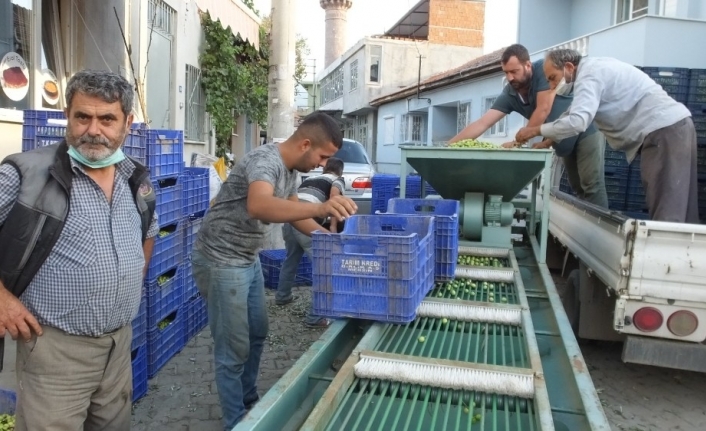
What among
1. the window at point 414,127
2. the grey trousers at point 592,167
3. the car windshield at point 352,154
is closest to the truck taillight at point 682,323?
the grey trousers at point 592,167

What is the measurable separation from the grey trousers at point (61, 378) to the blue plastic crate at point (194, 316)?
2641 millimetres

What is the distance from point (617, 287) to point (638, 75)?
2036mm

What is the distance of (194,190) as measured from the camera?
17.2 feet

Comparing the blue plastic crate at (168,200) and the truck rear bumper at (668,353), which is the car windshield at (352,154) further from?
the truck rear bumper at (668,353)

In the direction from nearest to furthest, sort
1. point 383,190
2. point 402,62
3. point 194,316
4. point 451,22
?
point 194,316 < point 383,190 < point 451,22 < point 402,62

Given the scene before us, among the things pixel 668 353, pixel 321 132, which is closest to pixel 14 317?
pixel 321 132

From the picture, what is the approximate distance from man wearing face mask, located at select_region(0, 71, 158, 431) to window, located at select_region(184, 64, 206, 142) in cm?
837

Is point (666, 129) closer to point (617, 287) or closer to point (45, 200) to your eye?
point (617, 287)

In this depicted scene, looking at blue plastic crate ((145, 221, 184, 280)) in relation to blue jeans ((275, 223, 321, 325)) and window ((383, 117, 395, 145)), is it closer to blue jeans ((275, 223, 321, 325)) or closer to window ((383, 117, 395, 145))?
blue jeans ((275, 223, 321, 325))

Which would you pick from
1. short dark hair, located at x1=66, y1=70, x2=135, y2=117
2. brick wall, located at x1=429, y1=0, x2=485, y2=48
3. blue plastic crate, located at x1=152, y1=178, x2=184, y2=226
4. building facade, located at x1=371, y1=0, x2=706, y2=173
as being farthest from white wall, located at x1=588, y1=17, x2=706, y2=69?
brick wall, located at x1=429, y1=0, x2=485, y2=48

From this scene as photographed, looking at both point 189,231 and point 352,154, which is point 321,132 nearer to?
point 189,231

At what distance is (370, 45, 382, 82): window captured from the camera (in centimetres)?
3055

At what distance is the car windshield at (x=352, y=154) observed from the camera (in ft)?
40.6

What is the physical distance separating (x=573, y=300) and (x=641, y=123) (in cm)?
164
